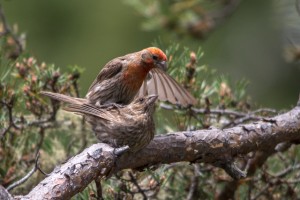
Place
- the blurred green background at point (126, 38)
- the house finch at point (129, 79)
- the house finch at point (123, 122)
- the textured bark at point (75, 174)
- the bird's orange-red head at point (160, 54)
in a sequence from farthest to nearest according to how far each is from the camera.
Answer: the blurred green background at point (126, 38) → the house finch at point (129, 79) → the bird's orange-red head at point (160, 54) → the house finch at point (123, 122) → the textured bark at point (75, 174)

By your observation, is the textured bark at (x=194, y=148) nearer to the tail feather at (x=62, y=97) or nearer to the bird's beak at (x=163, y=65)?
the tail feather at (x=62, y=97)

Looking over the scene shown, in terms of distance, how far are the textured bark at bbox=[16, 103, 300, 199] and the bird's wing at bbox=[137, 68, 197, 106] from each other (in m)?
0.47

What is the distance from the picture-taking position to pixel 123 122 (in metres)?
4.43

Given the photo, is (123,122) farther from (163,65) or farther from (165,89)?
(163,65)

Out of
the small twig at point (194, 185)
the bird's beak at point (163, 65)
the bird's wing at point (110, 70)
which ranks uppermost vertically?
the bird's wing at point (110, 70)

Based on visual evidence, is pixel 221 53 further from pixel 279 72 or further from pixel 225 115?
pixel 225 115

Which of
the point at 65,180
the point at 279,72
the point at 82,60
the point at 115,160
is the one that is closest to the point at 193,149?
the point at 115,160

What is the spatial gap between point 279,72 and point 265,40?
652mm

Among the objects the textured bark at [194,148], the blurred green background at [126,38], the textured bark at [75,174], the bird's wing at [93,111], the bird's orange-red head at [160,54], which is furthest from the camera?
the blurred green background at [126,38]

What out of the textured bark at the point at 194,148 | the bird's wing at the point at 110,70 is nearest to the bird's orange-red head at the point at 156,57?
the bird's wing at the point at 110,70

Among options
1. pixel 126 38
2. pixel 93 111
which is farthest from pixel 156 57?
pixel 126 38

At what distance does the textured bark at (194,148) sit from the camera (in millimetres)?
3883

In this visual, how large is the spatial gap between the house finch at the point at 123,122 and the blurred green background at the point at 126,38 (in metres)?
5.62

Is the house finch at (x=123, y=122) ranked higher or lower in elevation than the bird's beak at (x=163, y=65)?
lower
